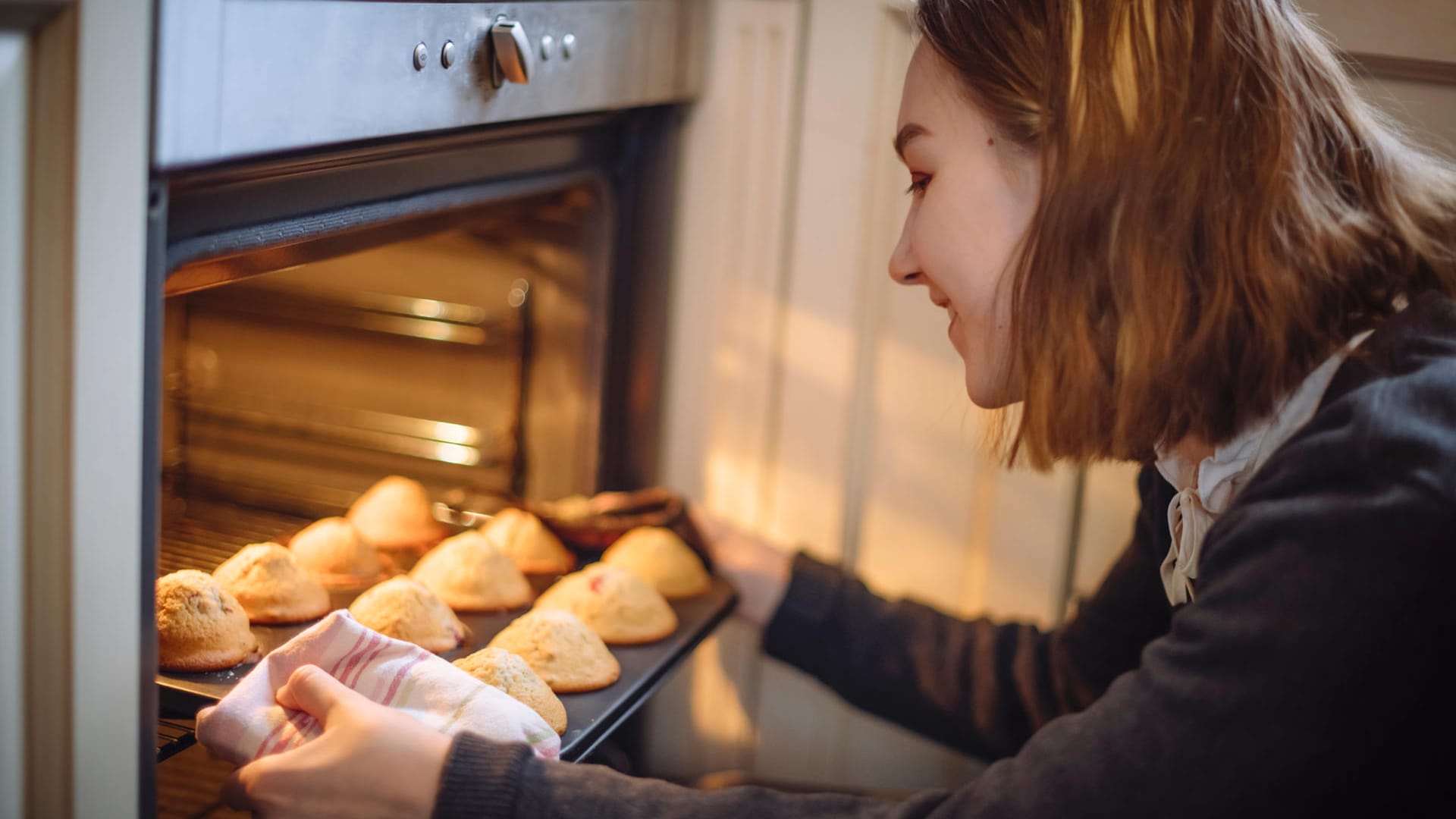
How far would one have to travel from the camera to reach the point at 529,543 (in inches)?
45.9

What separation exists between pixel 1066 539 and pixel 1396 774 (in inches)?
24.8

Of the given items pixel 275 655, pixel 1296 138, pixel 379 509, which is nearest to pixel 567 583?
pixel 379 509

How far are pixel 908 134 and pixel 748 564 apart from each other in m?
0.56

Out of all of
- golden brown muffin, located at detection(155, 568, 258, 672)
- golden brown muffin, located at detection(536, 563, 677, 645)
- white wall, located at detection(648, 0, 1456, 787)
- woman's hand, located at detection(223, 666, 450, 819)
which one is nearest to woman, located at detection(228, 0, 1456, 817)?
woman's hand, located at detection(223, 666, 450, 819)

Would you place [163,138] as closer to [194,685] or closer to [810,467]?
[194,685]

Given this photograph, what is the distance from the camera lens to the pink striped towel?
729 mm

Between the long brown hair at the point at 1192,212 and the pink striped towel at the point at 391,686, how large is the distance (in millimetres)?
422

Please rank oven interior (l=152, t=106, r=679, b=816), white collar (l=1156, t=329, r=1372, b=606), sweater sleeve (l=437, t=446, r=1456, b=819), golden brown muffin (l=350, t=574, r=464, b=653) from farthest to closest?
1. oven interior (l=152, t=106, r=679, b=816)
2. golden brown muffin (l=350, t=574, r=464, b=653)
3. white collar (l=1156, t=329, r=1372, b=606)
4. sweater sleeve (l=437, t=446, r=1456, b=819)

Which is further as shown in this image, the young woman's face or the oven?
the oven

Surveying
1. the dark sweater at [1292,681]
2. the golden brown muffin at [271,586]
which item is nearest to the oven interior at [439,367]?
the golden brown muffin at [271,586]

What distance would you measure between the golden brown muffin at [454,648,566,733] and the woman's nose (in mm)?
411

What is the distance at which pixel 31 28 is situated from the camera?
1.70 feet

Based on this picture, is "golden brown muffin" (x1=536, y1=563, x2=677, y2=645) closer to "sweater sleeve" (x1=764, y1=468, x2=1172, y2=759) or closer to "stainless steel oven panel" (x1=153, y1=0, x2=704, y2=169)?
"sweater sleeve" (x1=764, y1=468, x2=1172, y2=759)

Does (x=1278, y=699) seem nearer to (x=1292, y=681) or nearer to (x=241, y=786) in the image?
(x=1292, y=681)
